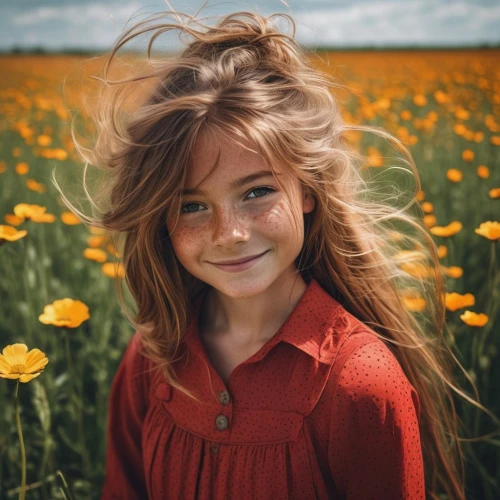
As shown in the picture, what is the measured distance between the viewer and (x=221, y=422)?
889mm

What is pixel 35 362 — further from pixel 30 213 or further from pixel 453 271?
pixel 453 271

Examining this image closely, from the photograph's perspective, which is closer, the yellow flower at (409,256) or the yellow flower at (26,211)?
the yellow flower at (409,256)

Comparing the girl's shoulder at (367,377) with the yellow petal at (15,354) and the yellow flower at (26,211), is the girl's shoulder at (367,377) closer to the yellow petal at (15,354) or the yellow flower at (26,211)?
the yellow petal at (15,354)

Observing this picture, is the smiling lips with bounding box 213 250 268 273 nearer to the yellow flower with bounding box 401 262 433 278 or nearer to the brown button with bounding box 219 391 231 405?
the brown button with bounding box 219 391 231 405

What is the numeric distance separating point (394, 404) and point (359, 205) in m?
0.41

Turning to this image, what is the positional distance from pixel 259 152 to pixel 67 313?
552mm

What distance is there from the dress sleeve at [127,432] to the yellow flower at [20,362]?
0.33 m

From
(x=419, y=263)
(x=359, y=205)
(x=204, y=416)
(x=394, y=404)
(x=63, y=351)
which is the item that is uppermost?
(x=359, y=205)

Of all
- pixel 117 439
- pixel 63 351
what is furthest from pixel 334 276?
pixel 63 351

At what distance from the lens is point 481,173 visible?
177 cm

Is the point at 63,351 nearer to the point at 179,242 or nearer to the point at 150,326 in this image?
the point at 150,326

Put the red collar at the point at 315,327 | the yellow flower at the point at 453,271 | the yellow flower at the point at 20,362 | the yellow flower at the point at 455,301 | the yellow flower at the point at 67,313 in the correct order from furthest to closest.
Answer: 1. the yellow flower at the point at 453,271
2. the yellow flower at the point at 455,301
3. the yellow flower at the point at 67,313
4. the red collar at the point at 315,327
5. the yellow flower at the point at 20,362

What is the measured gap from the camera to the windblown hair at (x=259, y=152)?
2.79 ft

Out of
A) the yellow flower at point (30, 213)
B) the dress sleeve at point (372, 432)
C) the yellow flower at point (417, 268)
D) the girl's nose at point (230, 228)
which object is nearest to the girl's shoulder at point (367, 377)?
the dress sleeve at point (372, 432)
